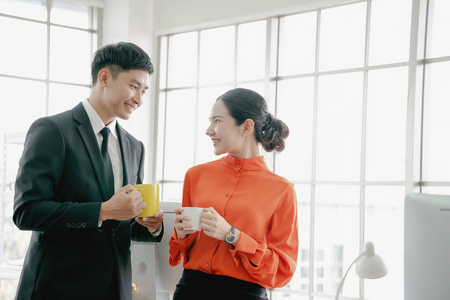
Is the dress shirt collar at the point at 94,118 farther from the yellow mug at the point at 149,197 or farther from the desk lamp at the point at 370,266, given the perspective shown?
the desk lamp at the point at 370,266

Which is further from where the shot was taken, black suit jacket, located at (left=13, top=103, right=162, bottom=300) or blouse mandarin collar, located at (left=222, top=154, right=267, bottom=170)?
blouse mandarin collar, located at (left=222, top=154, right=267, bottom=170)

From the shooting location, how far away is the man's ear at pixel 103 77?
187 centimetres

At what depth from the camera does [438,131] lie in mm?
3496

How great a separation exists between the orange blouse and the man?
207 mm

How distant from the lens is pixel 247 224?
1.90 metres

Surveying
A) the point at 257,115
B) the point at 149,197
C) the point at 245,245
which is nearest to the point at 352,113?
the point at 257,115

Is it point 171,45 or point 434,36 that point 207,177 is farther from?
point 171,45

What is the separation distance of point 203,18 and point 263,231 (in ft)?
10.1

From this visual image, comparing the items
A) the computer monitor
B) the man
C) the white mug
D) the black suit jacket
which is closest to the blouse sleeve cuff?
the white mug

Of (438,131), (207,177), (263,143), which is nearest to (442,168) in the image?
(438,131)

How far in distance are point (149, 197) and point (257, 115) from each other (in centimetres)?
62

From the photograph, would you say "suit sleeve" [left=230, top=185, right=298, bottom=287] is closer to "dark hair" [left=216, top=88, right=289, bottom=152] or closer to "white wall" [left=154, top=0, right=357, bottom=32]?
"dark hair" [left=216, top=88, right=289, bottom=152]

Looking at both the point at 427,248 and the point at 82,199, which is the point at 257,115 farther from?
the point at 427,248

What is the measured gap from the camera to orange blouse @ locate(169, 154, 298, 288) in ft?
6.01
